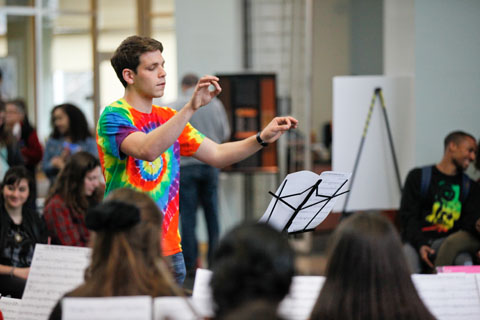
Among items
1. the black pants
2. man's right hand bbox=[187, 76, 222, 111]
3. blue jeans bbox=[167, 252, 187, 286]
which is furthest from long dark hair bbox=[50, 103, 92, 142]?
man's right hand bbox=[187, 76, 222, 111]

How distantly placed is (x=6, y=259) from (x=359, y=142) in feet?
9.52


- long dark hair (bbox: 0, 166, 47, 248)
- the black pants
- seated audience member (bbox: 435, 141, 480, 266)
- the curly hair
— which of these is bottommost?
the black pants

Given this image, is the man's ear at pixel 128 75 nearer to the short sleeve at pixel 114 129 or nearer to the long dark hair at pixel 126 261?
the short sleeve at pixel 114 129

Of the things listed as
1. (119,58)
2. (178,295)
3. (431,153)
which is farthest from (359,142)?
(178,295)

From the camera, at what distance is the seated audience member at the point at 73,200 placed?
4.60 metres

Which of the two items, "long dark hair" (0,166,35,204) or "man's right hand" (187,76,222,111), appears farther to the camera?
"long dark hair" (0,166,35,204)

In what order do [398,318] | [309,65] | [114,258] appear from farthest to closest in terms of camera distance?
[309,65] → [114,258] → [398,318]

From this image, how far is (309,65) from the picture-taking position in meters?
7.89

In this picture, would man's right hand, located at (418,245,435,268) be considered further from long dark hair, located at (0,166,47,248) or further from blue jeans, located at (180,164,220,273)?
long dark hair, located at (0,166,47,248)

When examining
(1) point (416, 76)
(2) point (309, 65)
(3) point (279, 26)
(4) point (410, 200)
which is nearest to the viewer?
(4) point (410, 200)

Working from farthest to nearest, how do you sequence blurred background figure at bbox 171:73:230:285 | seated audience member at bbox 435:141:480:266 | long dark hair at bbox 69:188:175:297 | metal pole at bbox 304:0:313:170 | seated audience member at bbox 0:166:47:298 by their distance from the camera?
metal pole at bbox 304:0:313:170
blurred background figure at bbox 171:73:230:285
seated audience member at bbox 435:141:480:266
seated audience member at bbox 0:166:47:298
long dark hair at bbox 69:188:175:297

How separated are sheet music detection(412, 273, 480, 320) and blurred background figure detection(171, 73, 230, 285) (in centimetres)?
383

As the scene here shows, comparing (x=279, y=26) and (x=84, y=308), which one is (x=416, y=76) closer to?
(x=279, y=26)

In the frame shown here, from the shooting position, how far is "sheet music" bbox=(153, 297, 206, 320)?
1.94 m
